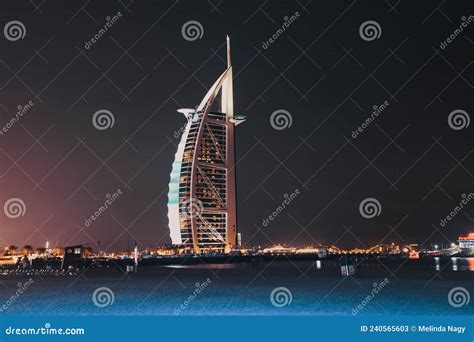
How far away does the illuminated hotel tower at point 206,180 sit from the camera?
138m

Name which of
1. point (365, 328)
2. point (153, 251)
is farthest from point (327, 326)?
point (153, 251)
